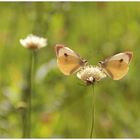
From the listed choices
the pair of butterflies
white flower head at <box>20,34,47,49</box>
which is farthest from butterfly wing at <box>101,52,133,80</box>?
white flower head at <box>20,34,47,49</box>

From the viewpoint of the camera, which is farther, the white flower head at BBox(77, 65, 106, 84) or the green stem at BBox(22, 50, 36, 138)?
the green stem at BBox(22, 50, 36, 138)

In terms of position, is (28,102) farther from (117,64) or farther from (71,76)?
(117,64)

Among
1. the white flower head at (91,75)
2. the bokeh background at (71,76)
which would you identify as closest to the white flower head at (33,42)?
the bokeh background at (71,76)

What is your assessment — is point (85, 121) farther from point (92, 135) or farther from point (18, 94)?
point (18, 94)

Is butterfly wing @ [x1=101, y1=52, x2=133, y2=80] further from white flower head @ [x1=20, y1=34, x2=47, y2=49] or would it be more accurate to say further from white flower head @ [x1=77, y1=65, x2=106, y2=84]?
white flower head @ [x1=20, y1=34, x2=47, y2=49]

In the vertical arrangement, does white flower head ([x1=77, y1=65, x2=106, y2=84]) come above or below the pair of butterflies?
below

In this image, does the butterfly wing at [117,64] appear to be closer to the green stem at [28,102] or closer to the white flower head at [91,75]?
the white flower head at [91,75]
